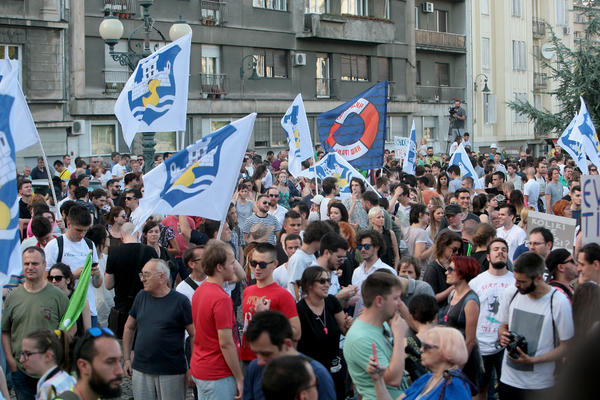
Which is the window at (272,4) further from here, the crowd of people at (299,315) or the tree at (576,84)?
the crowd of people at (299,315)

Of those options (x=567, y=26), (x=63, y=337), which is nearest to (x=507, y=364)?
(x=63, y=337)

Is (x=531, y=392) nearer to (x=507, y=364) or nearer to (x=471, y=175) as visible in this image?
(x=507, y=364)

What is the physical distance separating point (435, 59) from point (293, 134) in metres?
30.9

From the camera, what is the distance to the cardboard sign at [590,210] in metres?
7.16

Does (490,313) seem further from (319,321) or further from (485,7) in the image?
(485,7)

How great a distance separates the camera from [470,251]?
834cm

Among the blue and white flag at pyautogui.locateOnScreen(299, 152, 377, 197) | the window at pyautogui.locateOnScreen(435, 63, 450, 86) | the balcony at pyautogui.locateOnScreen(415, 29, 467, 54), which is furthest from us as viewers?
the window at pyautogui.locateOnScreen(435, 63, 450, 86)

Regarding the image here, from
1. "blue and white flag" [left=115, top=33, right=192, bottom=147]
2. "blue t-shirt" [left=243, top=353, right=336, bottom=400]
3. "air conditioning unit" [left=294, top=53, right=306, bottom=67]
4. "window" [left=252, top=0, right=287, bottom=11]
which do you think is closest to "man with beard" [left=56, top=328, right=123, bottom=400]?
"blue t-shirt" [left=243, top=353, right=336, bottom=400]

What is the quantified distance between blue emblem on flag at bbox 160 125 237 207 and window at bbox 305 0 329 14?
→ 2876cm

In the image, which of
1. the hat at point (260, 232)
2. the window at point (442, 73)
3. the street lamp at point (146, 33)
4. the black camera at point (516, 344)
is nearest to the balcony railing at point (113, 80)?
the street lamp at point (146, 33)

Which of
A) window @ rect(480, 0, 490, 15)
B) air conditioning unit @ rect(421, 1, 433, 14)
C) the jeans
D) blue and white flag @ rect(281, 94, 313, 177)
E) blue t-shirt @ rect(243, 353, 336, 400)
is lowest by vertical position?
the jeans

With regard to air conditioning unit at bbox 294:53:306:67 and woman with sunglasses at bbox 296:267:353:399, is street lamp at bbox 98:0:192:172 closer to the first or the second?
woman with sunglasses at bbox 296:267:353:399

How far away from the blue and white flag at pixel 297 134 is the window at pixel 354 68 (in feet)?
77.0

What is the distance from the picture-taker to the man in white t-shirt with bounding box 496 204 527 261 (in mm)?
9055
